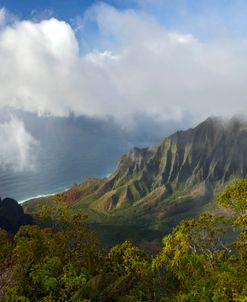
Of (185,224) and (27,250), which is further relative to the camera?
(185,224)

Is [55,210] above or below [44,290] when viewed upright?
above

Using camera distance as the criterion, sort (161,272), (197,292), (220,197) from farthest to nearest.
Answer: (161,272) → (220,197) → (197,292)

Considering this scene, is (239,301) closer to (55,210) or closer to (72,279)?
(72,279)

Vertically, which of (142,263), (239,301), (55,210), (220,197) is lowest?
(239,301)

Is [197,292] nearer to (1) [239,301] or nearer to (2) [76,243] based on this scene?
(1) [239,301]

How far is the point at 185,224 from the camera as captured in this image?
56.5m

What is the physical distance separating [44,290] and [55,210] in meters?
16.2

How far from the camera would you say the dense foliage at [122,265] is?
1759 inches

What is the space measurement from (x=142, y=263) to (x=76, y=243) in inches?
371

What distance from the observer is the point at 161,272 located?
58719 mm

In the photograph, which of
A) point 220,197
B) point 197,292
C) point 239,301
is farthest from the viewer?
point 220,197

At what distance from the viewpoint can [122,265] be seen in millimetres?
61281

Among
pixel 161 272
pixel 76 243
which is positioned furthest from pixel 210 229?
pixel 76 243

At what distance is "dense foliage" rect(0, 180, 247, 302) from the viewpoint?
147 ft
